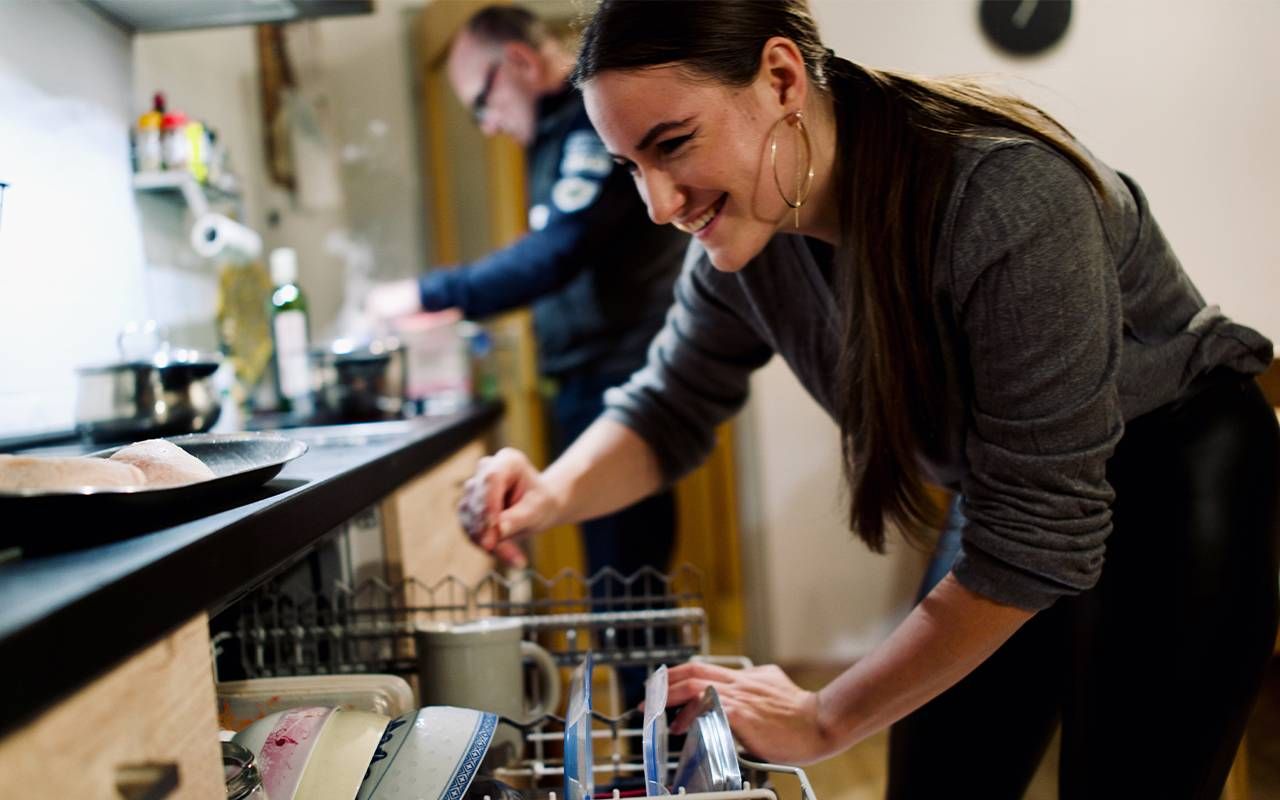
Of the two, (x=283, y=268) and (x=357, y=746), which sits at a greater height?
(x=283, y=268)

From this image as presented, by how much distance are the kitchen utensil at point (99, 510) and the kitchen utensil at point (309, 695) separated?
16 cm

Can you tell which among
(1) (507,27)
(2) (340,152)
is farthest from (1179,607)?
(2) (340,152)

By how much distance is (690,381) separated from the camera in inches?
44.4

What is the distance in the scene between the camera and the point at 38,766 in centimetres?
37

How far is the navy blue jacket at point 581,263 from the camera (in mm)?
1788

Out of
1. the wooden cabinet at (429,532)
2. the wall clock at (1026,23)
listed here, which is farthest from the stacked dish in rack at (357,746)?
the wall clock at (1026,23)

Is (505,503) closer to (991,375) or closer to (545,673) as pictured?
(545,673)

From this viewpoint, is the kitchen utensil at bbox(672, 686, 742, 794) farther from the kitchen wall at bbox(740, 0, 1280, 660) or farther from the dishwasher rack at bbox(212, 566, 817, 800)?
the kitchen wall at bbox(740, 0, 1280, 660)

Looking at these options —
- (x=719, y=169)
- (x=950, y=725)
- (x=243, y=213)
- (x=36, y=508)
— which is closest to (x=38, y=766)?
(x=36, y=508)

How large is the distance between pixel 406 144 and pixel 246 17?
46.6 inches

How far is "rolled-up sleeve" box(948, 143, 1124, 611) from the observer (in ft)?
2.31

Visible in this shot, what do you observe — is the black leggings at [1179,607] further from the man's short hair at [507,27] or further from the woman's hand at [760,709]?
the man's short hair at [507,27]

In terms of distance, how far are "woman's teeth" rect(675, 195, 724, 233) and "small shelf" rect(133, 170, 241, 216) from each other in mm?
928

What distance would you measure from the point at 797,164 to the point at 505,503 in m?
0.48
